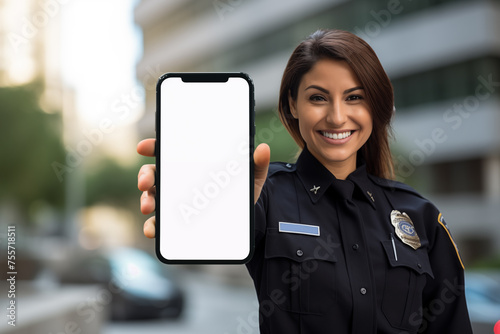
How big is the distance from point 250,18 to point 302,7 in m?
3.46

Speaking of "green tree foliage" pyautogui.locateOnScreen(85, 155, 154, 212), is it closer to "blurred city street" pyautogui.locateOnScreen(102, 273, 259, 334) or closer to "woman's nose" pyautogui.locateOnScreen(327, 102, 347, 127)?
"blurred city street" pyautogui.locateOnScreen(102, 273, 259, 334)

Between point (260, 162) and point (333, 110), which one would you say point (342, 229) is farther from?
point (260, 162)

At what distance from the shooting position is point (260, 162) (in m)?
1.36

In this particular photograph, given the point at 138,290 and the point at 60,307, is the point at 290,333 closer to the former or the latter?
the point at 60,307

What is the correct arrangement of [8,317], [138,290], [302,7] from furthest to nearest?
[302,7] < [138,290] < [8,317]

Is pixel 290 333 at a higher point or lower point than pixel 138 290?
higher

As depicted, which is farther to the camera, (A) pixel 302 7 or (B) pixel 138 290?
(A) pixel 302 7

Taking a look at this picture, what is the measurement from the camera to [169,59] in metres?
34.0

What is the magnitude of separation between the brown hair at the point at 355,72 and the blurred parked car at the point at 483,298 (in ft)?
17.6

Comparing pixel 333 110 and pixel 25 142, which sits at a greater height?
pixel 25 142

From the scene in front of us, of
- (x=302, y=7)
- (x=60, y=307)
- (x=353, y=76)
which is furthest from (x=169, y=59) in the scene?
(x=353, y=76)

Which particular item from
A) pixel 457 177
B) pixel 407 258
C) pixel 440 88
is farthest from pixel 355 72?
pixel 457 177

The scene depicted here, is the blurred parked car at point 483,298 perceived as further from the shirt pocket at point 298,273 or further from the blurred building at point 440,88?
the blurred building at point 440,88

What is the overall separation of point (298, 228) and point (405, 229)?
0.35 metres
